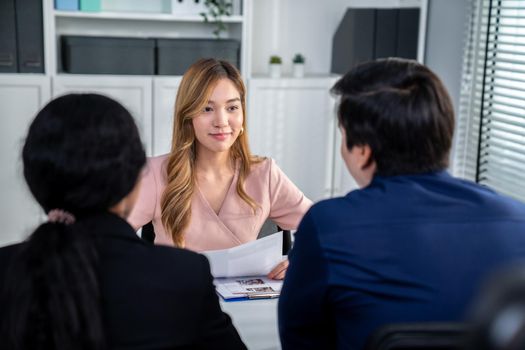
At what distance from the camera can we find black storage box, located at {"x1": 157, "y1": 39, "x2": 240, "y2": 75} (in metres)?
3.66

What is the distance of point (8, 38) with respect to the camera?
3.50 m

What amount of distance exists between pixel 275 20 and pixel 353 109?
9.84 ft

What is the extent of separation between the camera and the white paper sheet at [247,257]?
183cm

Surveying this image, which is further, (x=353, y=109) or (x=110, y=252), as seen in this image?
(x=353, y=109)

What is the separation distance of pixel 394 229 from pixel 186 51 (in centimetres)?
273

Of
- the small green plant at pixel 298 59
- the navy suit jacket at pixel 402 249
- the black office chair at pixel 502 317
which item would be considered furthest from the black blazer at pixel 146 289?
the small green plant at pixel 298 59

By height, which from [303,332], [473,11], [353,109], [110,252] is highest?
[473,11]

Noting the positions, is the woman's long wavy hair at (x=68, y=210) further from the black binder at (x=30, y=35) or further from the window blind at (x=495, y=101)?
the black binder at (x=30, y=35)

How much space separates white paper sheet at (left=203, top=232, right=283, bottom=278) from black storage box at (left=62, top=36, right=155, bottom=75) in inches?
80.4

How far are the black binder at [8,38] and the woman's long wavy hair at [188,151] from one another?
5.48 ft

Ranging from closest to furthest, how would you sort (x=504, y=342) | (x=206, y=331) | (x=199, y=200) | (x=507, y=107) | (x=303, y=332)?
(x=504, y=342) → (x=206, y=331) → (x=303, y=332) → (x=199, y=200) → (x=507, y=107)

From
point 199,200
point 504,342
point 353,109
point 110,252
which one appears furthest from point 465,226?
point 199,200

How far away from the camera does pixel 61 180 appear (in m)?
1.08

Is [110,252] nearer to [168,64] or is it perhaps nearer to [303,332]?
[303,332]
